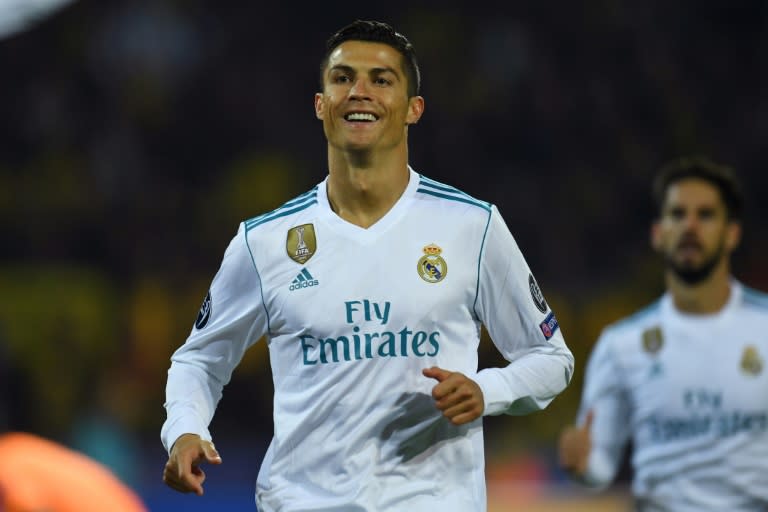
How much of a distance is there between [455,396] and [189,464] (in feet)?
2.32

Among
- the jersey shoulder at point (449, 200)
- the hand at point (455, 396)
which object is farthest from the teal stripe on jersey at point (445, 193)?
the hand at point (455, 396)

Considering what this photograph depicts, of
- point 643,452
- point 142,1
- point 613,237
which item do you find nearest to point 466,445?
point 643,452

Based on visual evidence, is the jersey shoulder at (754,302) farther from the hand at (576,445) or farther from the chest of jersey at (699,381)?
the hand at (576,445)

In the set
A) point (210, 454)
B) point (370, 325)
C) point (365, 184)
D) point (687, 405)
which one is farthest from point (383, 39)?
point (687, 405)

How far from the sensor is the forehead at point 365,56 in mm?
3436

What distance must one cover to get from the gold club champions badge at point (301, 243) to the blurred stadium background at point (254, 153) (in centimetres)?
536

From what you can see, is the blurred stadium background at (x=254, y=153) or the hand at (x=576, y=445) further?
the blurred stadium background at (x=254, y=153)

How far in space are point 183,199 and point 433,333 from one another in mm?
8214

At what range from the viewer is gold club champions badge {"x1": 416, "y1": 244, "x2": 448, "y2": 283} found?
131 inches

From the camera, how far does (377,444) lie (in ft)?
10.5

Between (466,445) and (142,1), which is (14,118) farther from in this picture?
(466,445)

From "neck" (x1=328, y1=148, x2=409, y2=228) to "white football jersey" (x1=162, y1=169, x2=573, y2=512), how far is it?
0.04 metres

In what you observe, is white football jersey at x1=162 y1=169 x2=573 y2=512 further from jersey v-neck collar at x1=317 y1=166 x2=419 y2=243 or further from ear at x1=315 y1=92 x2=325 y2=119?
ear at x1=315 y1=92 x2=325 y2=119

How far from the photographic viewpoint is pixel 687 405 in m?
5.15
